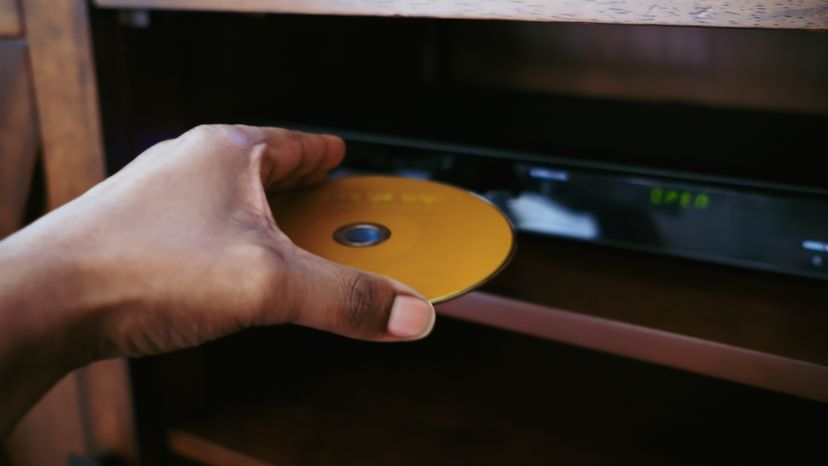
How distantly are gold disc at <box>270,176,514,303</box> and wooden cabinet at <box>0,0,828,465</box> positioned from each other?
0.06 meters

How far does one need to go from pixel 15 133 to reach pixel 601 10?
1.65 ft

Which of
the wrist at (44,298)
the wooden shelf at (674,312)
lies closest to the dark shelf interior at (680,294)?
the wooden shelf at (674,312)

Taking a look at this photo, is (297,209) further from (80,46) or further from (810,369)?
(810,369)

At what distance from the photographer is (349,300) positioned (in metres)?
0.35

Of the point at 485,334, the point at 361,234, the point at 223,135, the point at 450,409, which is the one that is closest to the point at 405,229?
the point at 361,234

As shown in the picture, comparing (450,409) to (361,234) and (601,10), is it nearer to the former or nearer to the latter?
(361,234)

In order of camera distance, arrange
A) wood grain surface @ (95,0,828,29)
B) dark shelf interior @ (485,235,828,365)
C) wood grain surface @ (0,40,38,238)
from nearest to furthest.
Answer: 1. wood grain surface @ (95,0,828,29)
2. dark shelf interior @ (485,235,828,365)
3. wood grain surface @ (0,40,38,238)

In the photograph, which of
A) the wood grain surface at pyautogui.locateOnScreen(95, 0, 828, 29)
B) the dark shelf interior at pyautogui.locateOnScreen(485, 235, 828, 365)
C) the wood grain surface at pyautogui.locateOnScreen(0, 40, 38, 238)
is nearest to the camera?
the wood grain surface at pyautogui.locateOnScreen(95, 0, 828, 29)

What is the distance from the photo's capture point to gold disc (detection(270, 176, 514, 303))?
40 centimetres

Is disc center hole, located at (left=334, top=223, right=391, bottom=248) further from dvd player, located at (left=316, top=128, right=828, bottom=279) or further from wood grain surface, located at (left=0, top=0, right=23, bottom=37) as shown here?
wood grain surface, located at (left=0, top=0, right=23, bottom=37)

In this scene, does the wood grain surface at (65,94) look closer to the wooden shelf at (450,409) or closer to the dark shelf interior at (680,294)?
the wooden shelf at (450,409)

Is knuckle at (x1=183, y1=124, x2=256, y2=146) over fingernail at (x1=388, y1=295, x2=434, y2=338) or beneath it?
over

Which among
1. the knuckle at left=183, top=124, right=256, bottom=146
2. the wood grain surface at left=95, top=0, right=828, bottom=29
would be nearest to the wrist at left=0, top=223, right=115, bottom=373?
the knuckle at left=183, top=124, right=256, bottom=146

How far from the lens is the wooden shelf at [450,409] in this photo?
594 mm
